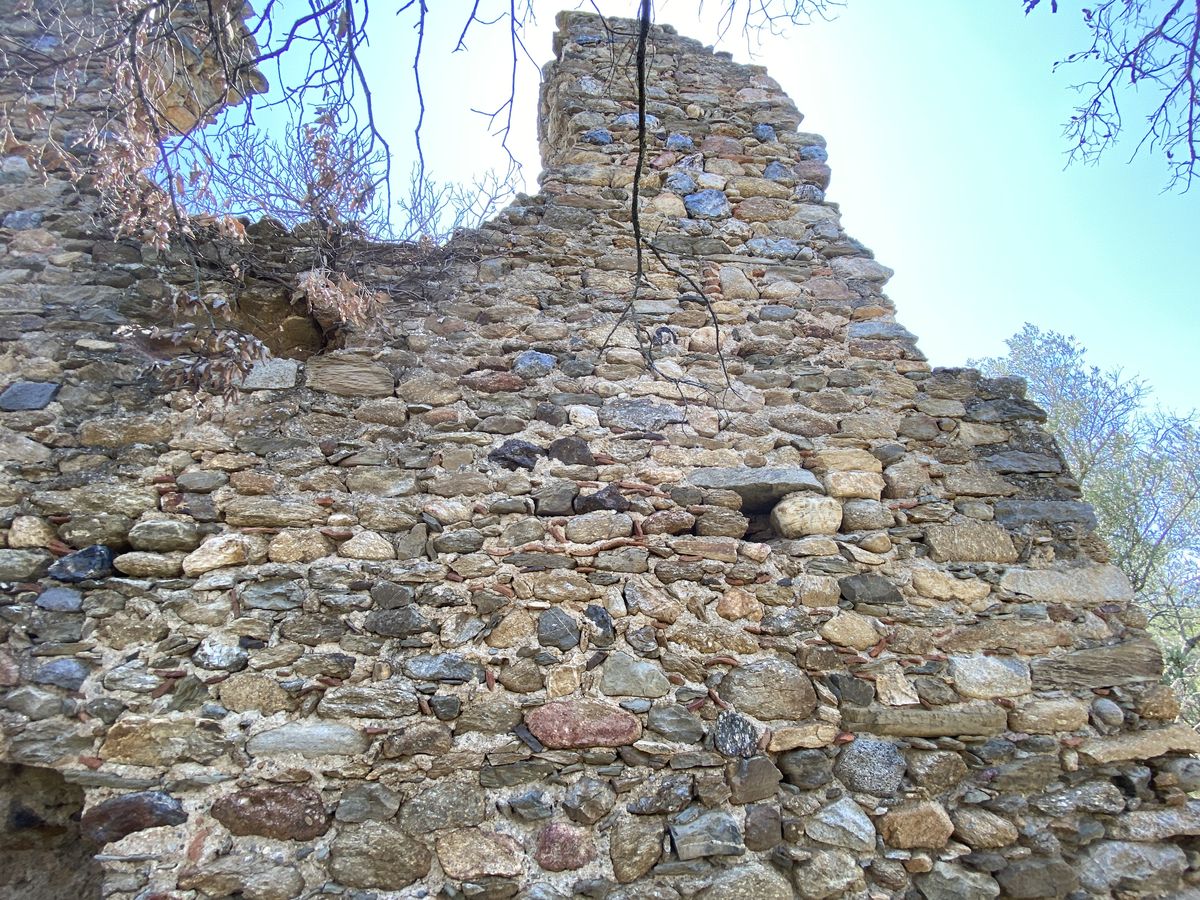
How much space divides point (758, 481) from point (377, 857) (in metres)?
1.70

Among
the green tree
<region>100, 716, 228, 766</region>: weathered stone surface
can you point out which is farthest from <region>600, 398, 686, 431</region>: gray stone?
the green tree

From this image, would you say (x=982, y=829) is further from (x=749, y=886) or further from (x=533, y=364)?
(x=533, y=364)

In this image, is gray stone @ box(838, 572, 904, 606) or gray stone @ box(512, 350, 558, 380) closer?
gray stone @ box(838, 572, 904, 606)

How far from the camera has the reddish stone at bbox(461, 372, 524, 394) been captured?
113 inches

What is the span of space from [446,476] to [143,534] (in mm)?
956

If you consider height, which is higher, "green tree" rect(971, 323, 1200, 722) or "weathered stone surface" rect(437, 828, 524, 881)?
"green tree" rect(971, 323, 1200, 722)

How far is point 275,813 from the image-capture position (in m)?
2.05

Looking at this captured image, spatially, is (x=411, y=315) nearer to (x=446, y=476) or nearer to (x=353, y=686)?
(x=446, y=476)

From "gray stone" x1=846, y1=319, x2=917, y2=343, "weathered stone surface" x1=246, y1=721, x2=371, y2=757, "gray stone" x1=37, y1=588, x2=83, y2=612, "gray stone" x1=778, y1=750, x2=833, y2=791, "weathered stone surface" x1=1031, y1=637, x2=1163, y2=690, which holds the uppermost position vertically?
"gray stone" x1=846, y1=319, x2=917, y2=343

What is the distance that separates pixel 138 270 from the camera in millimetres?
2930

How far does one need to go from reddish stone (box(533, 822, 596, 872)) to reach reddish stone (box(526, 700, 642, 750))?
0.22 m

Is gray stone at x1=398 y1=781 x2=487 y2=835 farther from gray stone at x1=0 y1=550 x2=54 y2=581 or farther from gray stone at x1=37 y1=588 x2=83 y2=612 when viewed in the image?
gray stone at x1=0 y1=550 x2=54 y2=581

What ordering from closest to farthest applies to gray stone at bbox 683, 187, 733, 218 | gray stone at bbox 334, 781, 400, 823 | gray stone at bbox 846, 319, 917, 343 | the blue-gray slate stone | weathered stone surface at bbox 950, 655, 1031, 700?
gray stone at bbox 334, 781, 400, 823 < the blue-gray slate stone < weathered stone surface at bbox 950, 655, 1031, 700 < gray stone at bbox 846, 319, 917, 343 < gray stone at bbox 683, 187, 733, 218

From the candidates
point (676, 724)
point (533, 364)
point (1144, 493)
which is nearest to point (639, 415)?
point (533, 364)
